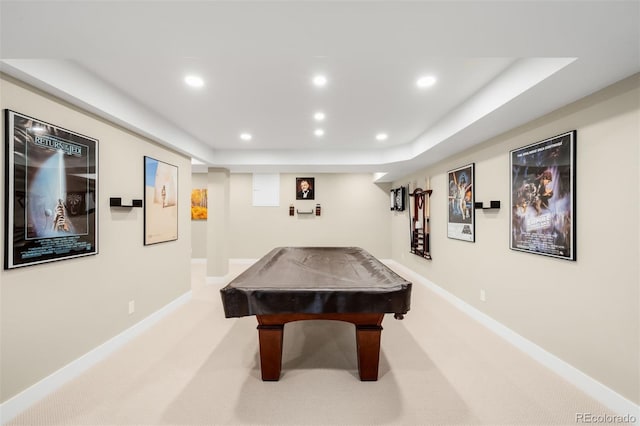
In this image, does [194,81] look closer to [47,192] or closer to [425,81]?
[47,192]

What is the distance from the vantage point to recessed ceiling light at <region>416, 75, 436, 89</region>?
221cm

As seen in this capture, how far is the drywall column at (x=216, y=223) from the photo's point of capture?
16.5 ft

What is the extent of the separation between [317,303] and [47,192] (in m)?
2.20

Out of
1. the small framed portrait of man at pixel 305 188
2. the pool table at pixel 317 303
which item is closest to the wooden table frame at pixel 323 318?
the pool table at pixel 317 303

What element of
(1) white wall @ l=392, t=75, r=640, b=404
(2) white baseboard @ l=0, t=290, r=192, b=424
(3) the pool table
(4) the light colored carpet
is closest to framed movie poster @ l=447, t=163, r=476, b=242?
(1) white wall @ l=392, t=75, r=640, b=404

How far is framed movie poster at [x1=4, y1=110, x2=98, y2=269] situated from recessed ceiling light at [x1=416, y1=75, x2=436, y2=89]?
119 inches

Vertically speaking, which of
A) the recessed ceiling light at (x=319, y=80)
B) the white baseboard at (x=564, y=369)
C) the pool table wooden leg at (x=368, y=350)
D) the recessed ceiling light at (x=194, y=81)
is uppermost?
the recessed ceiling light at (x=319, y=80)

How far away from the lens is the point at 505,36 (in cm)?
133

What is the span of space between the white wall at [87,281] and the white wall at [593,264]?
13.5 ft

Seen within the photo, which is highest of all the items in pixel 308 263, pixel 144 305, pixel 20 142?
pixel 20 142

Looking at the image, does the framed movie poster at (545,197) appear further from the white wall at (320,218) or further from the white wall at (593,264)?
the white wall at (320,218)

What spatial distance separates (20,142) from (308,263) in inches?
102

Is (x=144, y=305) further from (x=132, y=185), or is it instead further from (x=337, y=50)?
(x=337, y=50)

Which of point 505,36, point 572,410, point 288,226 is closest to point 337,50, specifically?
point 505,36
